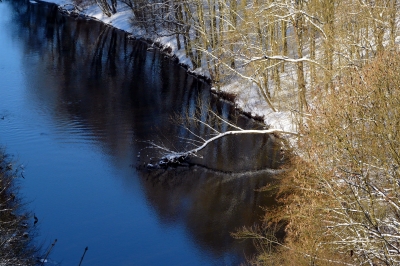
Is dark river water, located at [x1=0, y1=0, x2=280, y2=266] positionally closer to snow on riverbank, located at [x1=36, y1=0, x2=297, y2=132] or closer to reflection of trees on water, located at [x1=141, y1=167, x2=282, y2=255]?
reflection of trees on water, located at [x1=141, y1=167, x2=282, y2=255]

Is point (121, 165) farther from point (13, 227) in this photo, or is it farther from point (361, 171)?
point (361, 171)

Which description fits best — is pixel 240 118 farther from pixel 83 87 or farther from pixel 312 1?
pixel 83 87

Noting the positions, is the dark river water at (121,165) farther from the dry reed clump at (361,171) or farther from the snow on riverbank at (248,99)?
the dry reed clump at (361,171)

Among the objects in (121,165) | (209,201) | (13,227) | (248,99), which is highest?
(248,99)

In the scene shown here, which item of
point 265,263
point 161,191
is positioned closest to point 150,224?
point 161,191

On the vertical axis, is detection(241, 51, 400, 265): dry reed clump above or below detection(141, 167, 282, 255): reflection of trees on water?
above

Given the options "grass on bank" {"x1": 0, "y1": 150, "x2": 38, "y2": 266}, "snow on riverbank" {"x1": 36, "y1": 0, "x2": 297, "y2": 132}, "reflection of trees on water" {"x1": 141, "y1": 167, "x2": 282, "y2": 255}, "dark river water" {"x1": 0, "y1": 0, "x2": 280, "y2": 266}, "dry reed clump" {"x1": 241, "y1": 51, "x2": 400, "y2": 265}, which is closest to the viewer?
"dry reed clump" {"x1": 241, "y1": 51, "x2": 400, "y2": 265}

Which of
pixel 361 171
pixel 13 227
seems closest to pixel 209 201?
pixel 13 227

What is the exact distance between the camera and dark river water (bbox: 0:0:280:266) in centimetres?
1563

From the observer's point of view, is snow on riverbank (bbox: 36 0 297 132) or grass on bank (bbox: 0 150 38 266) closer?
grass on bank (bbox: 0 150 38 266)

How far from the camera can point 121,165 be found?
66.2 ft

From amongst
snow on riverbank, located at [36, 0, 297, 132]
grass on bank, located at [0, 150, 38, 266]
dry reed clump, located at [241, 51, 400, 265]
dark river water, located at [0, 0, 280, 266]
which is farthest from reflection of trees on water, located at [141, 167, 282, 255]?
dry reed clump, located at [241, 51, 400, 265]

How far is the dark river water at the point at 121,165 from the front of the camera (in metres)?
15.6

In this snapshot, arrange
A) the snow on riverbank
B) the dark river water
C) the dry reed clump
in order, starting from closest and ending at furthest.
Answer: the dry reed clump, the dark river water, the snow on riverbank
